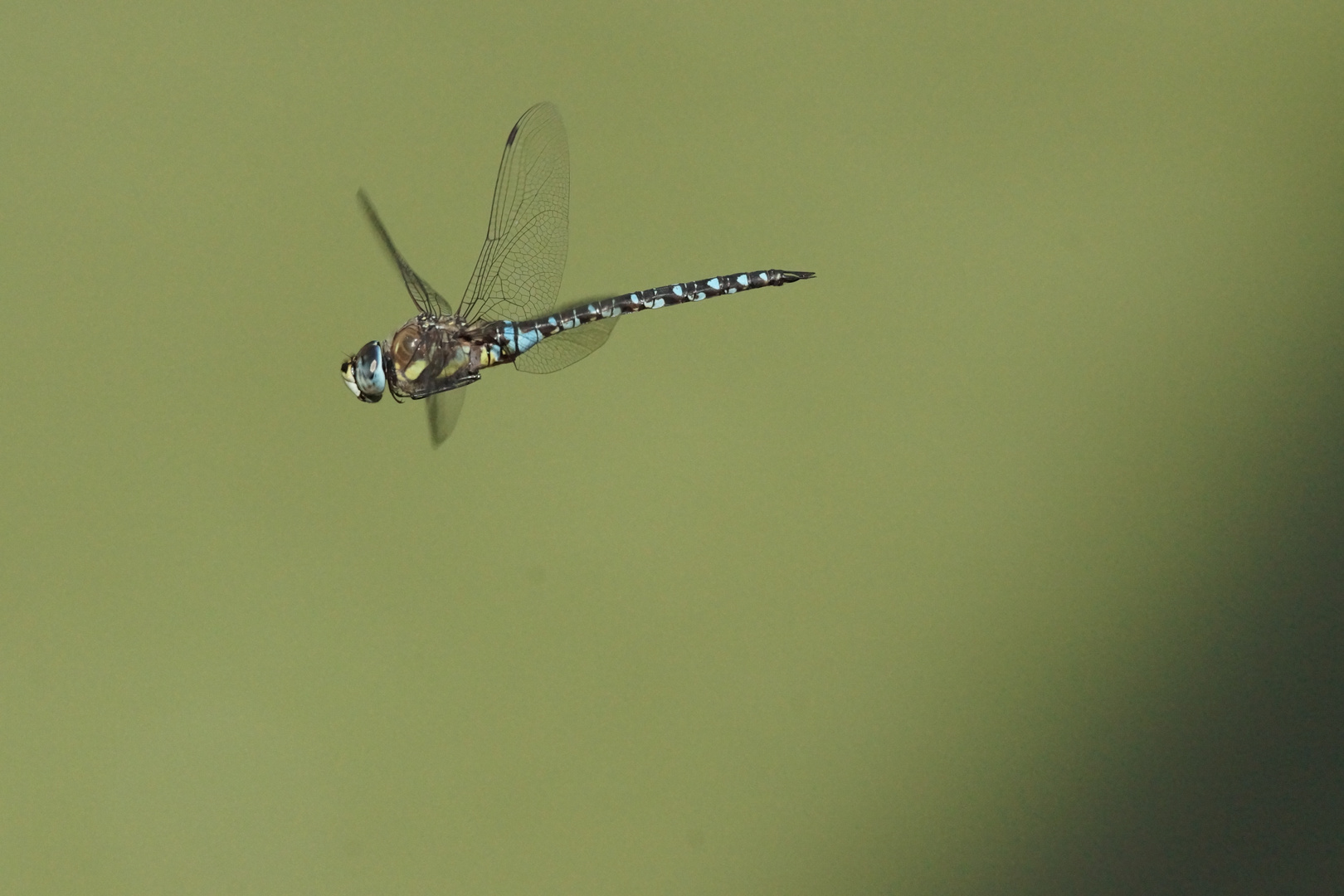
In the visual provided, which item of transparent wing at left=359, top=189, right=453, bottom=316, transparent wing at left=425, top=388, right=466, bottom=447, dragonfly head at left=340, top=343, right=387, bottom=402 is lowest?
transparent wing at left=425, top=388, right=466, bottom=447

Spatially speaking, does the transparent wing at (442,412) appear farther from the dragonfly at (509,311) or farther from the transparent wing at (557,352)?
the transparent wing at (557,352)

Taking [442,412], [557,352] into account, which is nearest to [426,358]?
[442,412]

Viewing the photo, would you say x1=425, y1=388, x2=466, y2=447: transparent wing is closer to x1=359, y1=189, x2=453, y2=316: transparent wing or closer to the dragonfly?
the dragonfly

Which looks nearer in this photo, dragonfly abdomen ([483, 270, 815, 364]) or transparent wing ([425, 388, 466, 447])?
transparent wing ([425, 388, 466, 447])

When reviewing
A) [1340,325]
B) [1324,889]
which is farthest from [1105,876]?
[1340,325]

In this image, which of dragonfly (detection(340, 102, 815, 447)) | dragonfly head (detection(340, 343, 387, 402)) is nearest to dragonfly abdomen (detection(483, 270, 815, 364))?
dragonfly (detection(340, 102, 815, 447))

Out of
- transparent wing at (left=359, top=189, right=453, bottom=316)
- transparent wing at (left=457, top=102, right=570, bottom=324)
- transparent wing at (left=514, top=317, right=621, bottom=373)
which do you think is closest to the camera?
transparent wing at (left=359, top=189, right=453, bottom=316)

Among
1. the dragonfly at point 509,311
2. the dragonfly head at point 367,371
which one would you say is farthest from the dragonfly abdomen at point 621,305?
the dragonfly head at point 367,371
